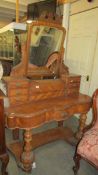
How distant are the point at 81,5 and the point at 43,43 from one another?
107 cm

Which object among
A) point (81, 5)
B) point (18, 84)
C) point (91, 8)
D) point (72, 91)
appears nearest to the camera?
point (18, 84)

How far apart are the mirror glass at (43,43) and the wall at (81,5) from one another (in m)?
0.87

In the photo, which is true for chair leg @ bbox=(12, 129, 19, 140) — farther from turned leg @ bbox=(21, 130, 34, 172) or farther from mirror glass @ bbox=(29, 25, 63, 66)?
mirror glass @ bbox=(29, 25, 63, 66)

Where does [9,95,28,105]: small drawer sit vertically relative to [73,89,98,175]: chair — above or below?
above

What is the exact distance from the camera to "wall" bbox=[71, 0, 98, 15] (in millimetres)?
2357

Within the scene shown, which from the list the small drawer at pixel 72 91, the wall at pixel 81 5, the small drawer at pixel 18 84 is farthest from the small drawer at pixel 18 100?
the wall at pixel 81 5

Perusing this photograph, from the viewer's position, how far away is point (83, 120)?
6.62ft

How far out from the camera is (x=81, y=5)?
2568 mm

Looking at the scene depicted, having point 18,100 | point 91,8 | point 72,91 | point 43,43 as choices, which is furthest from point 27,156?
point 91,8

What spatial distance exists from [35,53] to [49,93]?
54cm

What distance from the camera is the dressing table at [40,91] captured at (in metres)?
1.53

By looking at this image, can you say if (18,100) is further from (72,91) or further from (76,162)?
(76,162)

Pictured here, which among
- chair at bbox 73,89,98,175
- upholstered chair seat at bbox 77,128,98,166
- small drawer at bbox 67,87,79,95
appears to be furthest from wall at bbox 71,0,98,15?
upholstered chair seat at bbox 77,128,98,166

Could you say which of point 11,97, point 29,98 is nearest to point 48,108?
point 29,98
